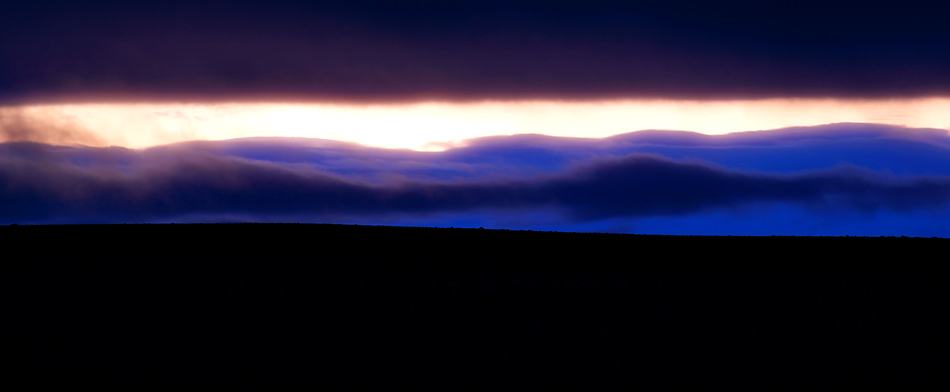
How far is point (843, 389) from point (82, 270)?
1354 cm

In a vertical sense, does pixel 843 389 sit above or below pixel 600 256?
below

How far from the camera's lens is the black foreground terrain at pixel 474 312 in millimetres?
Answer: 7863

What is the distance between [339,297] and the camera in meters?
12.0

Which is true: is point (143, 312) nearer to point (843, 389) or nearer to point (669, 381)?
point (669, 381)

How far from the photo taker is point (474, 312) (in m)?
10.7

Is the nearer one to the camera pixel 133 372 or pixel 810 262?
pixel 133 372

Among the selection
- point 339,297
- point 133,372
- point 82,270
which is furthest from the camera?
point 82,270

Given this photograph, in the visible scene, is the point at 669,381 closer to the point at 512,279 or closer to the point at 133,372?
the point at 133,372

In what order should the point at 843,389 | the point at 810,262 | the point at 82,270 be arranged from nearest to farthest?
the point at 843,389
the point at 82,270
the point at 810,262

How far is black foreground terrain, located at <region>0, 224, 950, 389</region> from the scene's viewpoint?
7863mm

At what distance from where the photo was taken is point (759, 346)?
888cm

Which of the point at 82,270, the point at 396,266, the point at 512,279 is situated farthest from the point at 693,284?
the point at 82,270

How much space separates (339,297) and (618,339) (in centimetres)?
478

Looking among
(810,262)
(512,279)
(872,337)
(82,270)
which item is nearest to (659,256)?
(810,262)
